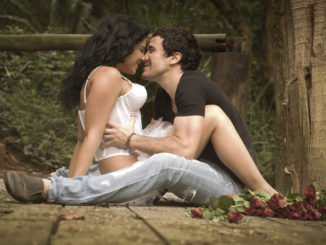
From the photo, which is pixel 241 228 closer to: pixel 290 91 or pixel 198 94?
pixel 198 94

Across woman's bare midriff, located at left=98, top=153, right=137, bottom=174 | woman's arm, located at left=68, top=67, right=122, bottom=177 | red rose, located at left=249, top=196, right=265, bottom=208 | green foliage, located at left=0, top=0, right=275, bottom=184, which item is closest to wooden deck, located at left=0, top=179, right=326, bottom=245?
red rose, located at left=249, top=196, right=265, bottom=208

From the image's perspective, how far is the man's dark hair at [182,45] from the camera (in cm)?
335

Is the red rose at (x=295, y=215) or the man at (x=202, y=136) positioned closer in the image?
the red rose at (x=295, y=215)

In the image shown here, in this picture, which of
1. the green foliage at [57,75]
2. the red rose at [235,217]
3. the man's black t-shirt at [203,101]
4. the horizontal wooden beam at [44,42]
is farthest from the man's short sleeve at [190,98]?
the green foliage at [57,75]

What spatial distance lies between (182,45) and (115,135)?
892mm

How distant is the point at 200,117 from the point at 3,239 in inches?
63.9

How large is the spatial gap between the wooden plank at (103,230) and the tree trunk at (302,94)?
1.48 m

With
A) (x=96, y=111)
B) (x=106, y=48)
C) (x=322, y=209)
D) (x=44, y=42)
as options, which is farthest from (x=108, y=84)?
(x=44, y=42)

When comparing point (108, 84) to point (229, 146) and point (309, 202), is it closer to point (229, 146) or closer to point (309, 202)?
point (229, 146)

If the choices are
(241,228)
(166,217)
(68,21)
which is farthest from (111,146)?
(68,21)

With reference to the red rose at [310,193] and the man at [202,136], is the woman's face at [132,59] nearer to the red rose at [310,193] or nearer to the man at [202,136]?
the man at [202,136]

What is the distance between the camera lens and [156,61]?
337 cm

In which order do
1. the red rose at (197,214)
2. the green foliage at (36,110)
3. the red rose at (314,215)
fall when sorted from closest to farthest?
the red rose at (197,214) → the red rose at (314,215) → the green foliage at (36,110)

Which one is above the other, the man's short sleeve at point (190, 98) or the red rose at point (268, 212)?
the man's short sleeve at point (190, 98)
